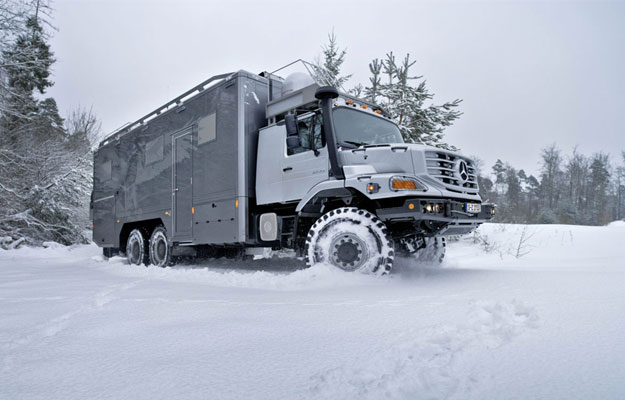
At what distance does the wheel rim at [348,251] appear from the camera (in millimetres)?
5047

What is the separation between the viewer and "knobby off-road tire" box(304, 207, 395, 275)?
4.93 meters

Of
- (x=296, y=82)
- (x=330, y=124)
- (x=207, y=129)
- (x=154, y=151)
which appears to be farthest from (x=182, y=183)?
(x=330, y=124)

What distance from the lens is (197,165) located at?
7.75 meters

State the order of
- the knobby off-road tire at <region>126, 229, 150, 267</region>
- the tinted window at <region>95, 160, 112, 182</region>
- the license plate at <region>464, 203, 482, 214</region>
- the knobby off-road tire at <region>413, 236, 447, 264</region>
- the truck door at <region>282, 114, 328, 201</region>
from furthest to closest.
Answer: the tinted window at <region>95, 160, 112, 182</region> < the knobby off-road tire at <region>126, 229, 150, 267</region> < the knobby off-road tire at <region>413, 236, 447, 264</region> < the truck door at <region>282, 114, 328, 201</region> < the license plate at <region>464, 203, 482, 214</region>

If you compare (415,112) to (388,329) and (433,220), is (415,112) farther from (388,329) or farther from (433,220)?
(388,329)

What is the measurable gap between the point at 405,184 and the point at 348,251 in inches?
45.1

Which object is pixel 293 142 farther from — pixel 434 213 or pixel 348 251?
pixel 434 213

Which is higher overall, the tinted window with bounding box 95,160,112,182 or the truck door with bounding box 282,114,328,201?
the tinted window with bounding box 95,160,112,182

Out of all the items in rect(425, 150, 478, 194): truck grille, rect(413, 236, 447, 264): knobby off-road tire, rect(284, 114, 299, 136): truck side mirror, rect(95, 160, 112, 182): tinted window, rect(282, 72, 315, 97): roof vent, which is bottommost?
rect(413, 236, 447, 264): knobby off-road tire

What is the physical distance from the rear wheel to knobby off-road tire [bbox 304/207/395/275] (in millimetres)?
4558

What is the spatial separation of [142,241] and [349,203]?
627 centimetres

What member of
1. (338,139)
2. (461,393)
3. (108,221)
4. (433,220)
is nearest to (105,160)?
(108,221)

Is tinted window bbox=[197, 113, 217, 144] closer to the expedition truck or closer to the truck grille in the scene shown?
the expedition truck

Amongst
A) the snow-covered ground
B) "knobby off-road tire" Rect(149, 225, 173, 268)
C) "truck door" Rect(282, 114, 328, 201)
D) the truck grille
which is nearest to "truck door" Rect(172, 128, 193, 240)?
"knobby off-road tire" Rect(149, 225, 173, 268)
